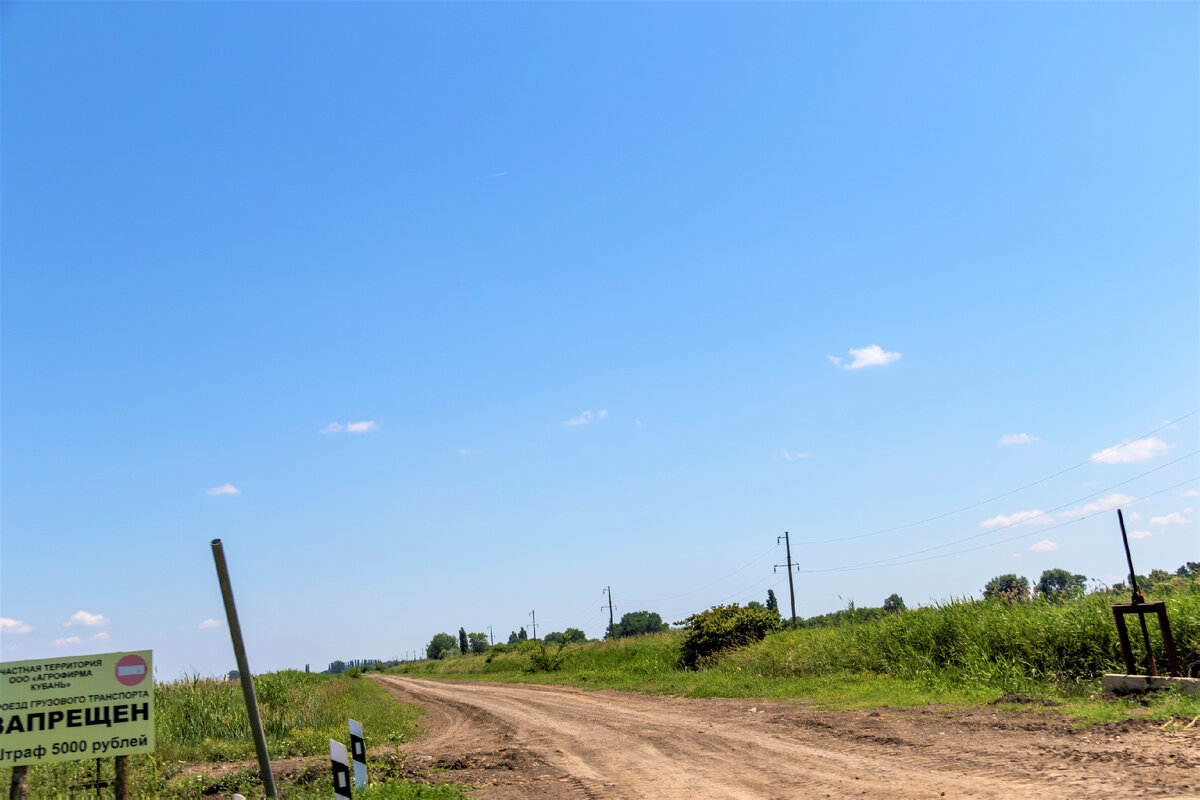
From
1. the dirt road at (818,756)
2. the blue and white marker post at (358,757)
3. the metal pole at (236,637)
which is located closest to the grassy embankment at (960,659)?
the dirt road at (818,756)

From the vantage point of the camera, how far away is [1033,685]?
1612 cm

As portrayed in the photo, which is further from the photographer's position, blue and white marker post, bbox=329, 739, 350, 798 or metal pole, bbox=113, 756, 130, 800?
blue and white marker post, bbox=329, 739, 350, 798

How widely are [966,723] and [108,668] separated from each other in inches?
502

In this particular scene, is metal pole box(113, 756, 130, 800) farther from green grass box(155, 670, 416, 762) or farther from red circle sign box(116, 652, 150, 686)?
green grass box(155, 670, 416, 762)

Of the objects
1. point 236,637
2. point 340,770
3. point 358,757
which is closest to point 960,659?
point 358,757

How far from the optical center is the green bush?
3093 centimetres

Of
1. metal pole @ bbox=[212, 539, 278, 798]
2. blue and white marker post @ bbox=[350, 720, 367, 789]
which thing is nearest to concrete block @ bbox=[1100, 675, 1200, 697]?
blue and white marker post @ bbox=[350, 720, 367, 789]

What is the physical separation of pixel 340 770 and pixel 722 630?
79.8ft

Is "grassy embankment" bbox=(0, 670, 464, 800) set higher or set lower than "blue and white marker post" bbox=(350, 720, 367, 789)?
lower

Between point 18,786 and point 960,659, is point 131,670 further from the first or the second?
point 960,659

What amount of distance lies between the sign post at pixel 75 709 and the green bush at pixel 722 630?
83.2 feet

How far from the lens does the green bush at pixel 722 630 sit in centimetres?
3093

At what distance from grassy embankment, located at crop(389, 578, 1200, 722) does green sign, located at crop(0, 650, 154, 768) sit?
1334cm

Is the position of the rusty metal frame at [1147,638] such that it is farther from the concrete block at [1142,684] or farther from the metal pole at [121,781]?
the metal pole at [121,781]
